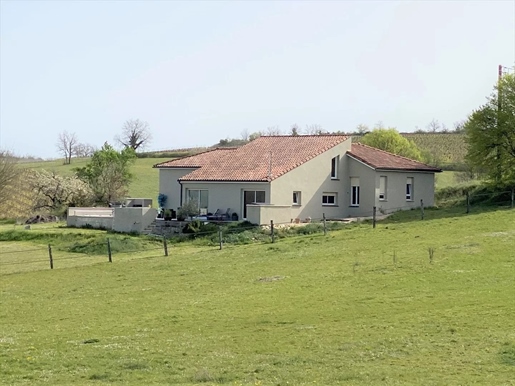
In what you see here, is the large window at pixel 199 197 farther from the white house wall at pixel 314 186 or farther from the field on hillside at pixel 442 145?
the field on hillside at pixel 442 145

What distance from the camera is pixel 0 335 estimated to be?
21.6 m

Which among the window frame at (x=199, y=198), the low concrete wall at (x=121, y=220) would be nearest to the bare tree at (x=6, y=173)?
the low concrete wall at (x=121, y=220)

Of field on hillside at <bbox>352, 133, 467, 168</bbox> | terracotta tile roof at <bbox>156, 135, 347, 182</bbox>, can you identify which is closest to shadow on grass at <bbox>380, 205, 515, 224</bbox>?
terracotta tile roof at <bbox>156, 135, 347, 182</bbox>

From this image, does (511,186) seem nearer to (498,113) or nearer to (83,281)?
(498,113)

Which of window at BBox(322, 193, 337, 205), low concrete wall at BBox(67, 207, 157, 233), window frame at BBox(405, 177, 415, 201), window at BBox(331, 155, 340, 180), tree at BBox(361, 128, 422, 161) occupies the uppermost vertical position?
tree at BBox(361, 128, 422, 161)

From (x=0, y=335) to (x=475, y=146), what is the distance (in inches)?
1477

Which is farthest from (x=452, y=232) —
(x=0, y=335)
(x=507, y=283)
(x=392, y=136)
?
(x=392, y=136)

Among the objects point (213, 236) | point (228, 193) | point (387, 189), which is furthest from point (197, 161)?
point (387, 189)

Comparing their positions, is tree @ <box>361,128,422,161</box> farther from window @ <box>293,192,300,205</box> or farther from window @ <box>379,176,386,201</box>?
window @ <box>293,192,300,205</box>

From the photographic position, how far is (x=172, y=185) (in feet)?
189

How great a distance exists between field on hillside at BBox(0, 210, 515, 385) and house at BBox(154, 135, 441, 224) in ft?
37.9

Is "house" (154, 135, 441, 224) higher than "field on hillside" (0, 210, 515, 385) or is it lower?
higher

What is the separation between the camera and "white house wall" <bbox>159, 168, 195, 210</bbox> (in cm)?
5700

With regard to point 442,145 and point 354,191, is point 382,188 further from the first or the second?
point 442,145
